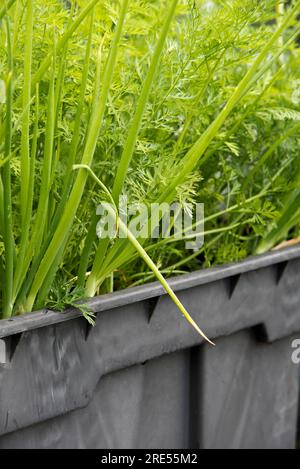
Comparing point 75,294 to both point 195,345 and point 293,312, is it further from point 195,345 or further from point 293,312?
point 293,312

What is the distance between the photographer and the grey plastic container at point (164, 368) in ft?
2.66

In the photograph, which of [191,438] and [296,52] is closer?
[191,438]

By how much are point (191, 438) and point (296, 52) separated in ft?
1.96

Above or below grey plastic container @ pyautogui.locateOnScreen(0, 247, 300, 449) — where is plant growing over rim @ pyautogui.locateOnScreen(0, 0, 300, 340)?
above

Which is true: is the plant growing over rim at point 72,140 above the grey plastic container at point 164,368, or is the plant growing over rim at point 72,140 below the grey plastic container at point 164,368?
above

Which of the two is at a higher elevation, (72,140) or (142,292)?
(72,140)

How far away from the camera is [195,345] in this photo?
1006 millimetres

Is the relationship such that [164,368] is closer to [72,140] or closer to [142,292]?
[142,292]

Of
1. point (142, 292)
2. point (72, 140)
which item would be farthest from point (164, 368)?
point (72, 140)

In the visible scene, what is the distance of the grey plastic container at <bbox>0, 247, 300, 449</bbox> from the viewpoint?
0.81m

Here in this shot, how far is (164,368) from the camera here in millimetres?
991
